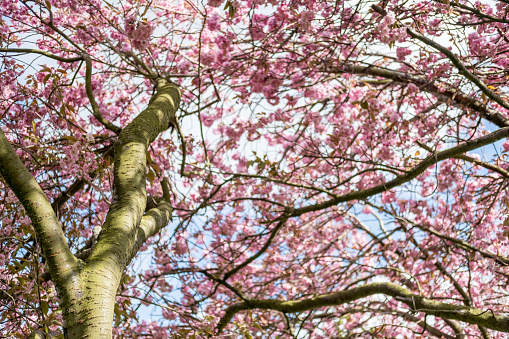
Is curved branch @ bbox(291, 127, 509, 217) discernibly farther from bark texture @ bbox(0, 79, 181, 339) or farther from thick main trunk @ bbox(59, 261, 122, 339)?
thick main trunk @ bbox(59, 261, 122, 339)

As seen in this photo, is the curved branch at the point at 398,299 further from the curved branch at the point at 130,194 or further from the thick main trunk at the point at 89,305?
the thick main trunk at the point at 89,305

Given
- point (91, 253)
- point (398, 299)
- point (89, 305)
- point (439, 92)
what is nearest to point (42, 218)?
point (91, 253)

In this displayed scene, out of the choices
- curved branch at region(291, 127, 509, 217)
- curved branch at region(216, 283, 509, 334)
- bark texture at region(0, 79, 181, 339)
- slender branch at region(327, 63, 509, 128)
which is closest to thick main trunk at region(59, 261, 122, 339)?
bark texture at region(0, 79, 181, 339)

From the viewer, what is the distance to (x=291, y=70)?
4660mm

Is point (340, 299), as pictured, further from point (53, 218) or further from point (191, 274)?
point (53, 218)

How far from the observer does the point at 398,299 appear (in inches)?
136

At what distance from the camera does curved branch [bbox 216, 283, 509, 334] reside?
3061 millimetres

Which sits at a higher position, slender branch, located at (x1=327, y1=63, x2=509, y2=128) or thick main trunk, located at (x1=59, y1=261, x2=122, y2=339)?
slender branch, located at (x1=327, y1=63, x2=509, y2=128)

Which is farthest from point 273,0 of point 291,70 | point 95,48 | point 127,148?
point 95,48

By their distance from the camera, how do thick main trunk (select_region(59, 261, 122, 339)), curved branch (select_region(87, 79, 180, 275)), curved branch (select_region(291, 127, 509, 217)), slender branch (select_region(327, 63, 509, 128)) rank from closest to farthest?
thick main trunk (select_region(59, 261, 122, 339)) < curved branch (select_region(87, 79, 180, 275)) < curved branch (select_region(291, 127, 509, 217)) < slender branch (select_region(327, 63, 509, 128))

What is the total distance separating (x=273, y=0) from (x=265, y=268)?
384cm

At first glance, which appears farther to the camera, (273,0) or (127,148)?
(273,0)

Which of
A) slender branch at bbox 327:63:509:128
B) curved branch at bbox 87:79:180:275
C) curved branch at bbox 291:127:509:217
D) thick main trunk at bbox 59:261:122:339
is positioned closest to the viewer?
thick main trunk at bbox 59:261:122:339

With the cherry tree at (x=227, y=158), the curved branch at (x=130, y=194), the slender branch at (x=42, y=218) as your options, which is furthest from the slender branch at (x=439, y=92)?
the slender branch at (x=42, y=218)
